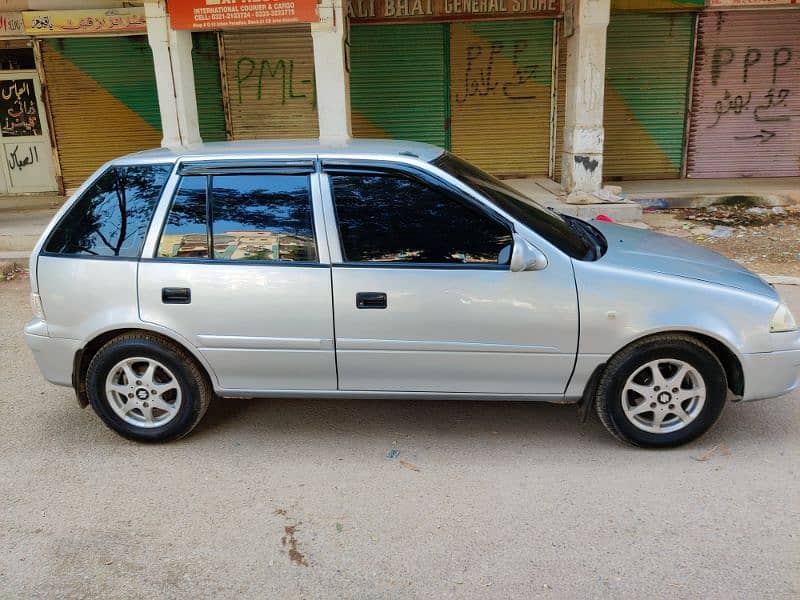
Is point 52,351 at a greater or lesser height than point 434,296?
lesser

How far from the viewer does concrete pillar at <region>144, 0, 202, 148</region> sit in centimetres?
936

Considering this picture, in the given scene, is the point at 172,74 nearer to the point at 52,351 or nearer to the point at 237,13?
the point at 237,13

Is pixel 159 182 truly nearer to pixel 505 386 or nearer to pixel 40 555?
pixel 40 555

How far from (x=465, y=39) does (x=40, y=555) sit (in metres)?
11.0

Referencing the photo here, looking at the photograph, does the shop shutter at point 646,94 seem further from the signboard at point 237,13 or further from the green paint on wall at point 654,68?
the signboard at point 237,13

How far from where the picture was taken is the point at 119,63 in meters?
12.5

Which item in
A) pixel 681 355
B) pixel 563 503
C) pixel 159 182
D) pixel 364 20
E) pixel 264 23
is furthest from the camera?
pixel 364 20

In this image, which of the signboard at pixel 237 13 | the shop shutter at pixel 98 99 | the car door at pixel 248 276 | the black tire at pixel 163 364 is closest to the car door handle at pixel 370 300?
the car door at pixel 248 276

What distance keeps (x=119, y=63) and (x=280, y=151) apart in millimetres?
10228

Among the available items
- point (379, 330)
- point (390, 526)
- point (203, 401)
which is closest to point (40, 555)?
point (203, 401)

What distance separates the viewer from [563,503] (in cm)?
340

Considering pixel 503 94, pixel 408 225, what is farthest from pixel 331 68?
pixel 408 225

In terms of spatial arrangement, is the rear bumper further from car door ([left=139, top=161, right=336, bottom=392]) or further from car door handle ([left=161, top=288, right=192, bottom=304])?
car door handle ([left=161, top=288, right=192, bottom=304])

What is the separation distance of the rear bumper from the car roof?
2.12 meters
